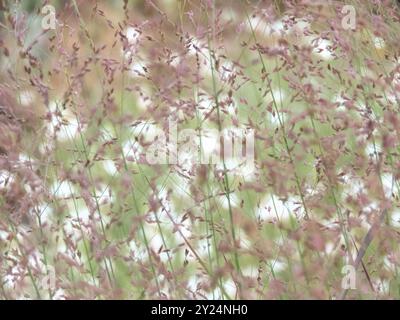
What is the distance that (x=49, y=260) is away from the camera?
75.6 inches

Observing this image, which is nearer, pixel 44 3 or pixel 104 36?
pixel 44 3

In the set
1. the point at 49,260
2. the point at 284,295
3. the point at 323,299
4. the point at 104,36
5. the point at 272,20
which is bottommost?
the point at 323,299

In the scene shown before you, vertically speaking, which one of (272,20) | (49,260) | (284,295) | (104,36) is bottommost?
(284,295)

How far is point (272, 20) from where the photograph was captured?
5.86 feet

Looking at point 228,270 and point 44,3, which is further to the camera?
point 44,3

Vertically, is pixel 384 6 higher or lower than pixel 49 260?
higher
